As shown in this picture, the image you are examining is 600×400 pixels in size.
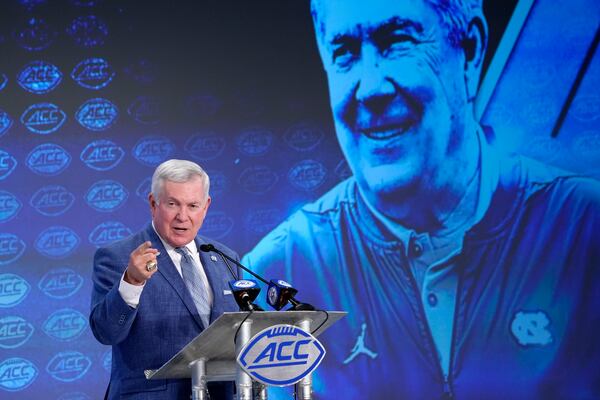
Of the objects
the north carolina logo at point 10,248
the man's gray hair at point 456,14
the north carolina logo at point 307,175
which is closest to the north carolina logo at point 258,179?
the north carolina logo at point 307,175

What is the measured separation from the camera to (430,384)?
462cm

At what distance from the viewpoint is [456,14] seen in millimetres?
4848

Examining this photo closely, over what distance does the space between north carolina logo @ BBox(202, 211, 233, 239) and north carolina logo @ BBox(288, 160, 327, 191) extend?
1.53 feet

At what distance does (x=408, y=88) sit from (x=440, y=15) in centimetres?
51

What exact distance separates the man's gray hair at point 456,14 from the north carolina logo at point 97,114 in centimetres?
140

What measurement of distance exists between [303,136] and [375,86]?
0.55 m

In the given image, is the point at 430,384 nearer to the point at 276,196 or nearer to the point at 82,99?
the point at 276,196

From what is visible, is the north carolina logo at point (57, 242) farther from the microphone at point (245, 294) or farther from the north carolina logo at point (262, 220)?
the microphone at point (245, 294)

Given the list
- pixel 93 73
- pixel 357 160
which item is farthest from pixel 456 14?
pixel 93 73

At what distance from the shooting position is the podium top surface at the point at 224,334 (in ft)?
6.68

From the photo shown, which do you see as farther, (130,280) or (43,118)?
(43,118)

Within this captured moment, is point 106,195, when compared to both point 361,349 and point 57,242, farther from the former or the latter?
point 361,349

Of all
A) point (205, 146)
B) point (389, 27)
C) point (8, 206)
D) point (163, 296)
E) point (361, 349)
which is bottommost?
point (361, 349)

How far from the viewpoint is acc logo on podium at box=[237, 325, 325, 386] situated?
2.05m
